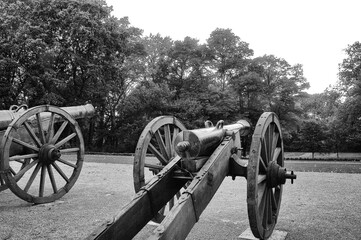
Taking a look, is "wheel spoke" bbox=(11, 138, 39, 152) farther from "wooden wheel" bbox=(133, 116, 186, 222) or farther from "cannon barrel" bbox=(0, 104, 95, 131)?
"wooden wheel" bbox=(133, 116, 186, 222)

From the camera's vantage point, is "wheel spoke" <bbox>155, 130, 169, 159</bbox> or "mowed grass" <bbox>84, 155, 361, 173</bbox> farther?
"mowed grass" <bbox>84, 155, 361, 173</bbox>

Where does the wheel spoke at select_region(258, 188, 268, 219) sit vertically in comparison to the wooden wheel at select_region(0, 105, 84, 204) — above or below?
below

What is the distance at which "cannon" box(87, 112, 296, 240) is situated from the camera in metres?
2.98

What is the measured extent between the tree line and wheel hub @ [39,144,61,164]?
18.0 metres

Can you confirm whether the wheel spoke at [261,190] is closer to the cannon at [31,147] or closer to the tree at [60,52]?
the cannon at [31,147]

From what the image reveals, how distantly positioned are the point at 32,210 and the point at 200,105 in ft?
67.5

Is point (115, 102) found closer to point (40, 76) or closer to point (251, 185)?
point (40, 76)

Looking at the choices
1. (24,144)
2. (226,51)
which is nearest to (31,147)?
→ (24,144)

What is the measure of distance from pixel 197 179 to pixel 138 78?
2938cm

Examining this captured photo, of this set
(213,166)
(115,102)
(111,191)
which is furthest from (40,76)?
(213,166)

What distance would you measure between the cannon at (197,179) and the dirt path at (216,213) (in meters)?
0.53

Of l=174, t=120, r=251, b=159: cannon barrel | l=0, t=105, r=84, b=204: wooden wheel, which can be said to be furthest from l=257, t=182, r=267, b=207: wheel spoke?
l=0, t=105, r=84, b=204: wooden wheel

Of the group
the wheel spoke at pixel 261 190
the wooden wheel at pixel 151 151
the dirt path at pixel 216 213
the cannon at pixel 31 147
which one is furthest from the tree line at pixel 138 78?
the wheel spoke at pixel 261 190

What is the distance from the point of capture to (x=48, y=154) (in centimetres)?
629
